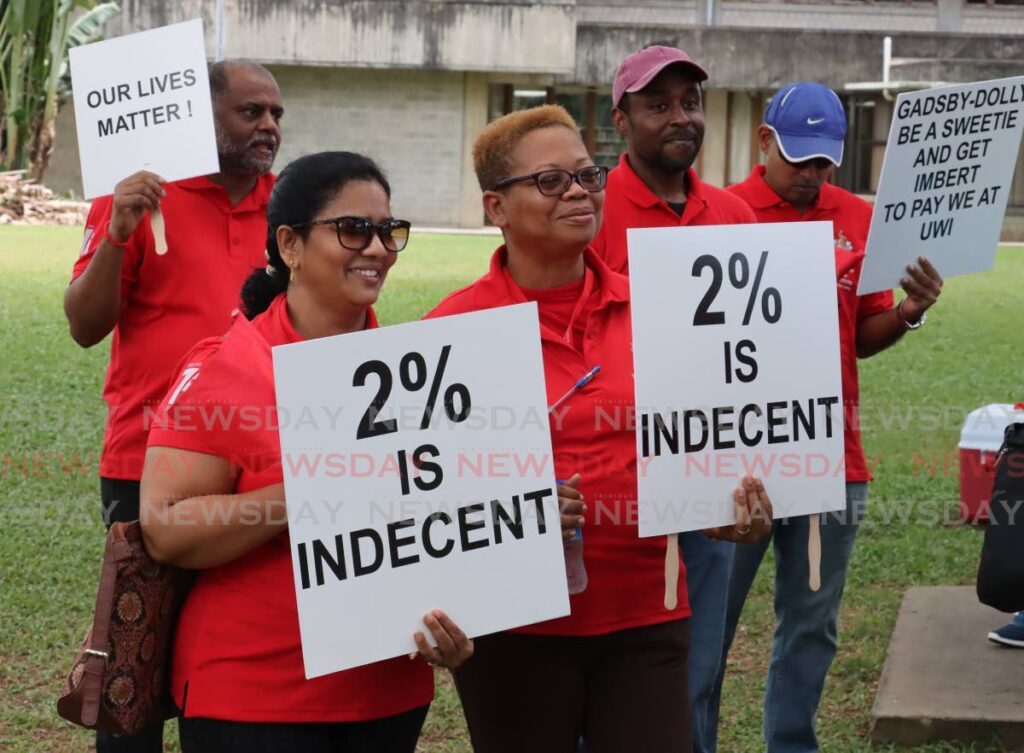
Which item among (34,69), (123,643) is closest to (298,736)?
(123,643)

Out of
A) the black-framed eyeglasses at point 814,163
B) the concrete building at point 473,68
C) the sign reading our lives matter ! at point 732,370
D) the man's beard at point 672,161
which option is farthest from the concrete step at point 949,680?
the concrete building at point 473,68

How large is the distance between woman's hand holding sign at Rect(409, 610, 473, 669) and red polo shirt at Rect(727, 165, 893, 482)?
2.03 m

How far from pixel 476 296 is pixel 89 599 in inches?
163

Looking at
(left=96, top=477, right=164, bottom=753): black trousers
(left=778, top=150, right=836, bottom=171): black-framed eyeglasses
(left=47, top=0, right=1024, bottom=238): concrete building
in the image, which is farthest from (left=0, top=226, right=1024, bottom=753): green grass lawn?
(left=47, top=0, right=1024, bottom=238): concrete building

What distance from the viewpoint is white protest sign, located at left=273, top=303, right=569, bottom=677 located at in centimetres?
291

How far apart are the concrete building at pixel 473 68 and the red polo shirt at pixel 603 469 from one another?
98.4 ft

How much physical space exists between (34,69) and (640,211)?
2756 centimetres

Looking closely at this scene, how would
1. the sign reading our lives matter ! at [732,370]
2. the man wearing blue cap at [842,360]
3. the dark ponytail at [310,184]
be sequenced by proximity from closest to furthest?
the dark ponytail at [310,184]
the sign reading our lives matter ! at [732,370]
the man wearing blue cap at [842,360]

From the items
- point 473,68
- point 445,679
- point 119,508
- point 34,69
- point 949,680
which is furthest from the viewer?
point 473,68

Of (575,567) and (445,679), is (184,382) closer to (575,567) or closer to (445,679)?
(575,567)

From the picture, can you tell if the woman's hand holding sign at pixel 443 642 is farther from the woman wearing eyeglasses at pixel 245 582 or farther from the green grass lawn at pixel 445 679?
the green grass lawn at pixel 445 679

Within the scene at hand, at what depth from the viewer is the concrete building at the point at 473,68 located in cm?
3319

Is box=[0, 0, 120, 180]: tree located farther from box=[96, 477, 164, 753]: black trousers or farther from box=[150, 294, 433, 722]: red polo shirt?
box=[150, 294, 433, 722]: red polo shirt

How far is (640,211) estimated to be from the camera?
4.41 metres
